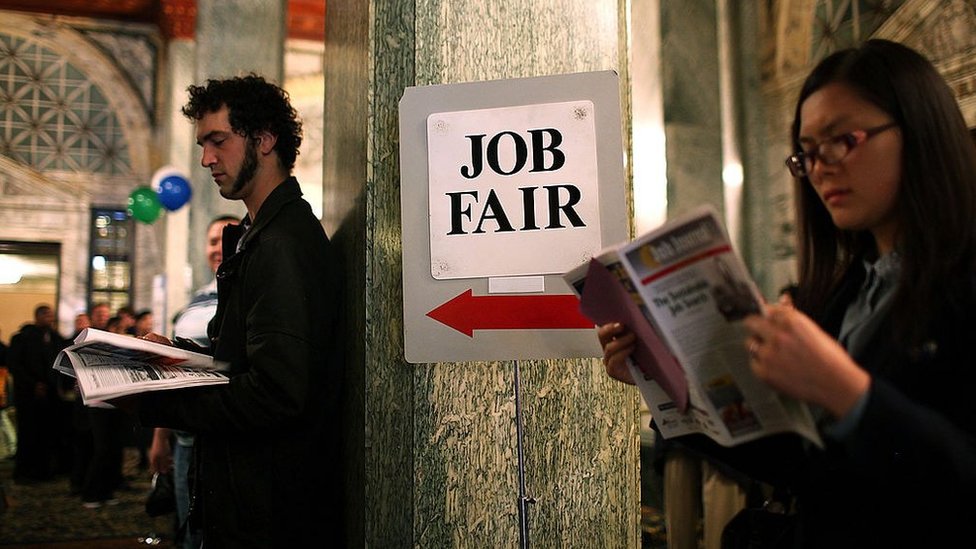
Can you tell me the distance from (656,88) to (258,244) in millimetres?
5079

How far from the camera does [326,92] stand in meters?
3.12

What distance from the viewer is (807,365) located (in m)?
0.95

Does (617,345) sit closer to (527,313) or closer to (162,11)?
(527,313)

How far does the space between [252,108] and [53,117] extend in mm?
10931

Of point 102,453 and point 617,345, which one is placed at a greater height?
point 617,345

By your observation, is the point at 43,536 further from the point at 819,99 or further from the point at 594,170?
the point at 819,99

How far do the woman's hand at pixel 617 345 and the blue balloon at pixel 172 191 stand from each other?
23.7ft

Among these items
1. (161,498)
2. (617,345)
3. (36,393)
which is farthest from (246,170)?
(36,393)

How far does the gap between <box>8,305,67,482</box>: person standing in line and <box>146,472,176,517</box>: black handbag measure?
5.31m

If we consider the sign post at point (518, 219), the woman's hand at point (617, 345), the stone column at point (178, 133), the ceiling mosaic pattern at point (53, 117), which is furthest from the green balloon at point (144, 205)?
the woman's hand at point (617, 345)

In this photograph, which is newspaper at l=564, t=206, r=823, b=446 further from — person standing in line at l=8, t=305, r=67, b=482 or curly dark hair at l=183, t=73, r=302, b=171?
person standing in line at l=8, t=305, r=67, b=482

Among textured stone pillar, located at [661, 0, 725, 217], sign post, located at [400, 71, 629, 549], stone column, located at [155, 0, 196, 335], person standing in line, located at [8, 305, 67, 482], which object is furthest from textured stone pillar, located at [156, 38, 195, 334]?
sign post, located at [400, 71, 629, 549]

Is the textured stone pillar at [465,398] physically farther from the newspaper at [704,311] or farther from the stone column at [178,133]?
the stone column at [178,133]

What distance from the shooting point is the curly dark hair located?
231 cm
